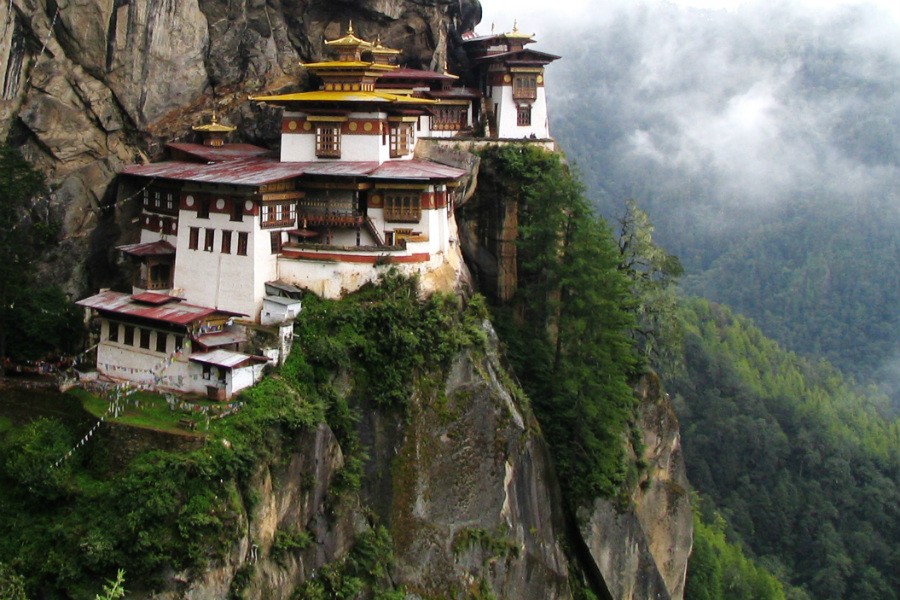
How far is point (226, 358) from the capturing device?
35.9 metres

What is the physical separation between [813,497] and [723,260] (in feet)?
281

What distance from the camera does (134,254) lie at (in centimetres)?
4116

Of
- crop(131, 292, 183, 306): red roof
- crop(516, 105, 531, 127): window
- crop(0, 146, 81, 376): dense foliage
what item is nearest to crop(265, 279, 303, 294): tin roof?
crop(131, 292, 183, 306): red roof

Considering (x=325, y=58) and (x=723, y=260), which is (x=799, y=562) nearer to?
(x=325, y=58)

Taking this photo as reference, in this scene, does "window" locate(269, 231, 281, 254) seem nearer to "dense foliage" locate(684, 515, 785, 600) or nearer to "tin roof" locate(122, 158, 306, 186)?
"tin roof" locate(122, 158, 306, 186)

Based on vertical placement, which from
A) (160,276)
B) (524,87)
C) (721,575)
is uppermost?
(524,87)

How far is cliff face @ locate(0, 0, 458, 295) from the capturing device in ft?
137

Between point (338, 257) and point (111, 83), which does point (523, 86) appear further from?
point (111, 83)

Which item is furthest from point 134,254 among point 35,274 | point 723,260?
point 723,260

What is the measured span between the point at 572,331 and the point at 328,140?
1317cm

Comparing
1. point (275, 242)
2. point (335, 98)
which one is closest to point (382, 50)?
point (335, 98)

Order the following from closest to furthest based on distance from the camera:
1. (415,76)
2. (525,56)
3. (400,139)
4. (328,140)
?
(328,140), (400,139), (415,76), (525,56)

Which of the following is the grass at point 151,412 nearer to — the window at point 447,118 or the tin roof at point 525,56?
the window at point 447,118

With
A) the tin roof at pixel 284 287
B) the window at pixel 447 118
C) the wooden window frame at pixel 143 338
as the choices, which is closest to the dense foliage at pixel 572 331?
the window at pixel 447 118
